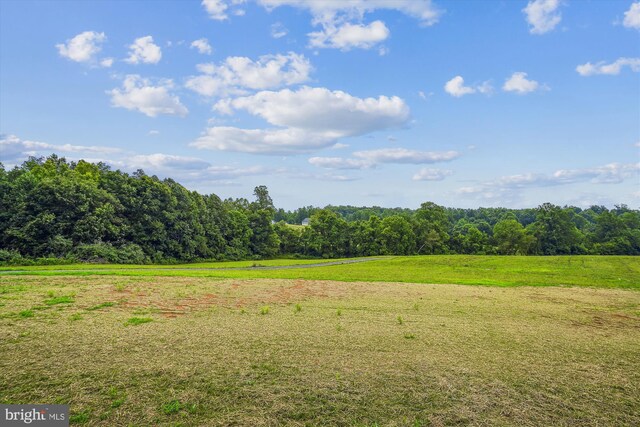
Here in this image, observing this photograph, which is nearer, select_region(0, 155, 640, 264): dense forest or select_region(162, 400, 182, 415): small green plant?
select_region(162, 400, 182, 415): small green plant

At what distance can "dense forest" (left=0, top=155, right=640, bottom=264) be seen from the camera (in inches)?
1948

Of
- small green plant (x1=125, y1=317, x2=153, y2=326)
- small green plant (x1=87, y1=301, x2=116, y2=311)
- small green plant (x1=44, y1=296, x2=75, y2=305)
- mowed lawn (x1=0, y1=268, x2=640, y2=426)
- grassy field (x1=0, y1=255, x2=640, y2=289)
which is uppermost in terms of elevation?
small green plant (x1=44, y1=296, x2=75, y2=305)

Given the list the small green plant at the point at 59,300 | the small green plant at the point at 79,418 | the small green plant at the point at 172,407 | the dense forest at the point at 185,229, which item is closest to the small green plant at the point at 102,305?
the small green plant at the point at 59,300

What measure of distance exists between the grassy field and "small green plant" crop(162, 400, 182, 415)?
23707 millimetres

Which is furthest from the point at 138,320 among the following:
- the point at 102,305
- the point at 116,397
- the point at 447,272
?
the point at 447,272

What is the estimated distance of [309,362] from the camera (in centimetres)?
967

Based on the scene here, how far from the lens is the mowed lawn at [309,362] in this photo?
7.24m

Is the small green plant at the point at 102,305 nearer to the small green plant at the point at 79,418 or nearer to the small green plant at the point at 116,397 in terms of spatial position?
the small green plant at the point at 116,397

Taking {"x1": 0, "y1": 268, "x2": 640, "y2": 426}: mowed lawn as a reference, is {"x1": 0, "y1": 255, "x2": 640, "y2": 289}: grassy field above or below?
below

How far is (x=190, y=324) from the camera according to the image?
13055 mm

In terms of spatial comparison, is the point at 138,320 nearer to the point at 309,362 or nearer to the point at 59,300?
the point at 59,300

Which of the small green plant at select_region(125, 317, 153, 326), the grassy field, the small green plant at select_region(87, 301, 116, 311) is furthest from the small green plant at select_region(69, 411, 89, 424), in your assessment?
the grassy field

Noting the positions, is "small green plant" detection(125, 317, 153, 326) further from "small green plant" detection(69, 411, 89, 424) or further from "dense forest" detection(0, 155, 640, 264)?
"dense forest" detection(0, 155, 640, 264)

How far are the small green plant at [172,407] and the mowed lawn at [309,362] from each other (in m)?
0.02
